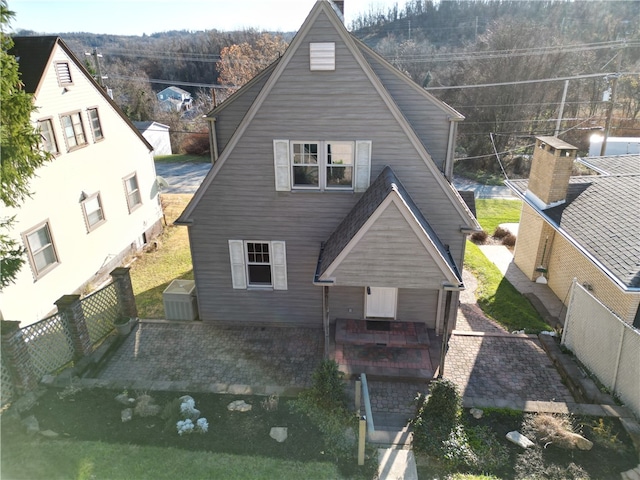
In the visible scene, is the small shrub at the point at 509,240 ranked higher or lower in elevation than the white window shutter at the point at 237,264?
lower

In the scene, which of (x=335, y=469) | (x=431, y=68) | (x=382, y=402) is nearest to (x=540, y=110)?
(x=431, y=68)

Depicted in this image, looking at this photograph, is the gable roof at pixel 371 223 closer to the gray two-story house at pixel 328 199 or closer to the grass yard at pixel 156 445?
the gray two-story house at pixel 328 199

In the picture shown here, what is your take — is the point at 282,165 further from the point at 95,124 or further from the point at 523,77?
the point at 523,77

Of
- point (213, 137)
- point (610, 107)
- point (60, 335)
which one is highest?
point (213, 137)

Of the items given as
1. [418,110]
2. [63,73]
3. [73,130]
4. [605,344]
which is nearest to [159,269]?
[73,130]

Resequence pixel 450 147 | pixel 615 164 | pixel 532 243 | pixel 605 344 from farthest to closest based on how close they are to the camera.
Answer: pixel 615 164
pixel 532 243
pixel 450 147
pixel 605 344

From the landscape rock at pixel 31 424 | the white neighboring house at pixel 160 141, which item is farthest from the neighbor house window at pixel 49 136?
the white neighboring house at pixel 160 141
